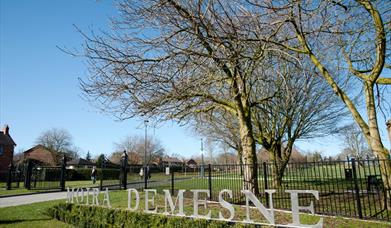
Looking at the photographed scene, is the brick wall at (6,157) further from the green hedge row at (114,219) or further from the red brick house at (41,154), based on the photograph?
the green hedge row at (114,219)

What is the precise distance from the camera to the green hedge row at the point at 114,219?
7.14 m

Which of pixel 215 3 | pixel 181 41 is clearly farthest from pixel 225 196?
pixel 215 3

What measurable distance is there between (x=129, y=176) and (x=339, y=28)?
15691 mm

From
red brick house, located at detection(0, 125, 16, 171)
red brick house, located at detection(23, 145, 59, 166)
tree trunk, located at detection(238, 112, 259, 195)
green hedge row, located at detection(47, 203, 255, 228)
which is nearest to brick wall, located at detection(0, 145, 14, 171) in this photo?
red brick house, located at detection(0, 125, 16, 171)

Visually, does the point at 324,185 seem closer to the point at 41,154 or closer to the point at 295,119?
the point at 295,119

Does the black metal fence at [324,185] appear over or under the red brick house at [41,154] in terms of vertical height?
under

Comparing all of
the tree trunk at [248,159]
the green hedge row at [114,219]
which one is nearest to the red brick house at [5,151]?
the green hedge row at [114,219]

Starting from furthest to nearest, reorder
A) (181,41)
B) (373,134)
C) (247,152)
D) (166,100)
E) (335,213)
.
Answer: (247,152)
(166,100)
(373,134)
(335,213)
(181,41)

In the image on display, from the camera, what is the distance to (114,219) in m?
8.60

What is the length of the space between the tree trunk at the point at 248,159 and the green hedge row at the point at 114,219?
467cm

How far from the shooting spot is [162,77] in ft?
31.5

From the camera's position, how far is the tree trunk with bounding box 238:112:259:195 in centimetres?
1126

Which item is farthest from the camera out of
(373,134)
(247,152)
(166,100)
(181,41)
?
(247,152)

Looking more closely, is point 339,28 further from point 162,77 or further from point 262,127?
point 262,127
